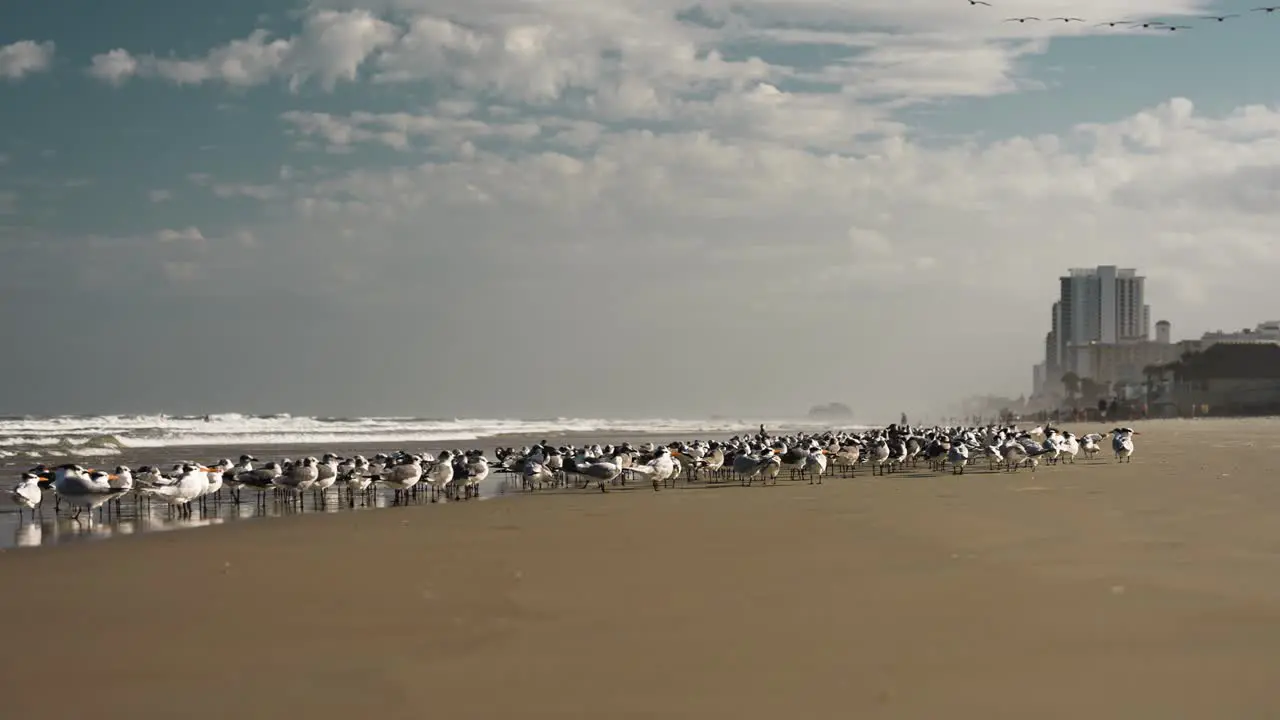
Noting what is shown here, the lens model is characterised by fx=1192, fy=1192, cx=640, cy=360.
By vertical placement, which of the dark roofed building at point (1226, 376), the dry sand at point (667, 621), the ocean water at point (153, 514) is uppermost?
the dark roofed building at point (1226, 376)

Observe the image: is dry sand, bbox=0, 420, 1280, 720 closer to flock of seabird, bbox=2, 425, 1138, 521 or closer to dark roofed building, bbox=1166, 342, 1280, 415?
flock of seabird, bbox=2, 425, 1138, 521

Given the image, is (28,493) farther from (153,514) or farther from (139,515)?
(153,514)

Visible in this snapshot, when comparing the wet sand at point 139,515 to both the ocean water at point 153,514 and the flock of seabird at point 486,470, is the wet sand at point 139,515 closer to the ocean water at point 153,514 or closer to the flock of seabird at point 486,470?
the ocean water at point 153,514

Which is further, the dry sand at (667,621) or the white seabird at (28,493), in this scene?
the white seabird at (28,493)

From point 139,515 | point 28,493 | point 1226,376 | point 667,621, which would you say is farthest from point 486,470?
point 1226,376

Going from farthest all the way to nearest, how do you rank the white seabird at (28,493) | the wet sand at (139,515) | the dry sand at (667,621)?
the white seabird at (28,493)
the wet sand at (139,515)
the dry sand at (667,621)

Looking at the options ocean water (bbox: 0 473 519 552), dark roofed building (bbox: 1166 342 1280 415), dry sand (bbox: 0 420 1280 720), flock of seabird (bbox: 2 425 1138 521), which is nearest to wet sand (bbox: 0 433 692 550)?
ocean water (bbox: 0 473 519 552)

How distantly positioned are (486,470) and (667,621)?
15223 mm

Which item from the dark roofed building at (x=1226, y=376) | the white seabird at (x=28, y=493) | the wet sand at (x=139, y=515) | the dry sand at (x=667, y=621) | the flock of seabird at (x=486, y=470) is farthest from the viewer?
the dark roofed building at (x=1226, y=376)

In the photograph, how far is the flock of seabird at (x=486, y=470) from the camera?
1850 centimetres

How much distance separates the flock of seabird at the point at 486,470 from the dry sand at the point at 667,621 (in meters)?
4.92

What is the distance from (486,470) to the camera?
22703 millimetres

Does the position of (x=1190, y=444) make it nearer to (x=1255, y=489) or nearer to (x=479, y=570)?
→ (x=1255, y=489)

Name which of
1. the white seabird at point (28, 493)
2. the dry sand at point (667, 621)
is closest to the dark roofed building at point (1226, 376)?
the dry sand at point (667, 621)
